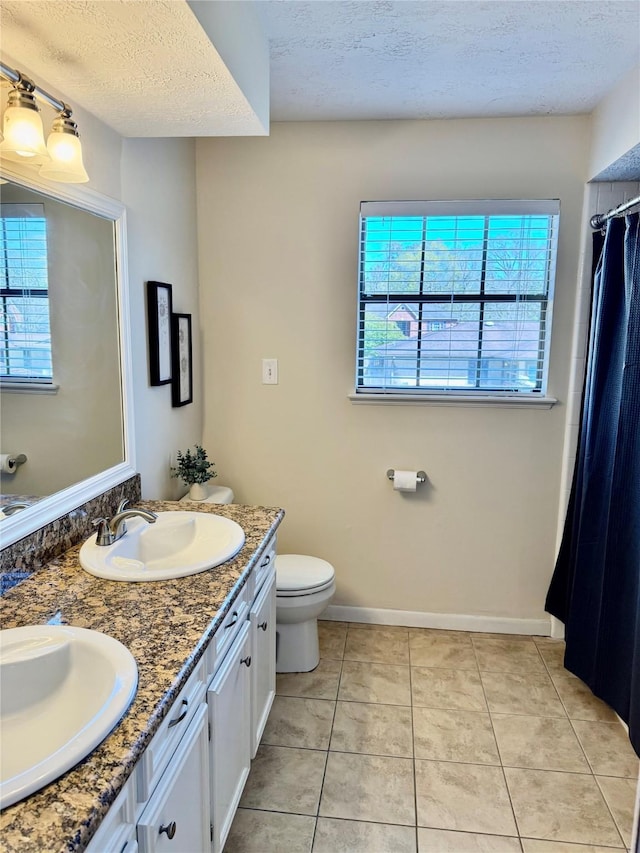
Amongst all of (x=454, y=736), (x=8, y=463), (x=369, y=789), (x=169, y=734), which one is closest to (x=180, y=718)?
(x=169, y=734)

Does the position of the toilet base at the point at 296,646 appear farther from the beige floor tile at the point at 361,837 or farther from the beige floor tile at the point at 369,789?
the beige floor tile at the point at 361,837

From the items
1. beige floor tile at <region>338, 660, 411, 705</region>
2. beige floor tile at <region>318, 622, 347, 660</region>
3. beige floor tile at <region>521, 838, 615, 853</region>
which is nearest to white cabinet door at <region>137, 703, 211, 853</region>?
beige floor tile at <region>521, 838, 615, 853</region>

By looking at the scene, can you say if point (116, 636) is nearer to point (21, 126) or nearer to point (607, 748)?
point (21, 126)

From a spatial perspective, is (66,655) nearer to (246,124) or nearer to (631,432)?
(246,124)

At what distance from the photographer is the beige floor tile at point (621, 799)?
1808 millimetres

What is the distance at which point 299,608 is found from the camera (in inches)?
95.8

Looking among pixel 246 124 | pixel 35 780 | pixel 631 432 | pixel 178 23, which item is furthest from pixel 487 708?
pixel 178 23

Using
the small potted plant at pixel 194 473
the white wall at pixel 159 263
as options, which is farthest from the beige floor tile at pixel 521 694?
the white wall at pixel 159 263

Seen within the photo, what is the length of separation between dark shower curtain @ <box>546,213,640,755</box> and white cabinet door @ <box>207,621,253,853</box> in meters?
1.36

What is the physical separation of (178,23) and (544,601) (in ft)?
9.17

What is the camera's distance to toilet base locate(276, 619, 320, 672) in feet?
8.26

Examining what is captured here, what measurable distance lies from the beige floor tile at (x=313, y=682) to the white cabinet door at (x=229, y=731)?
61 cm

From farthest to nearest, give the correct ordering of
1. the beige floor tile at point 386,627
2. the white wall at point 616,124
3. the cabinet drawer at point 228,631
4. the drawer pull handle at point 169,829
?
the beige floor tile at point 386,627
the white wall at point 616,124
the cabinet drawer at point 228,631
the drawer pull handle at point 169,829

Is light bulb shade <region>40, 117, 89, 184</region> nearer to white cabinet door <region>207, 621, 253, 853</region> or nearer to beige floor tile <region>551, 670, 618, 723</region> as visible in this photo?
white cabinet door <region>207, 621, 253, 853</region>
